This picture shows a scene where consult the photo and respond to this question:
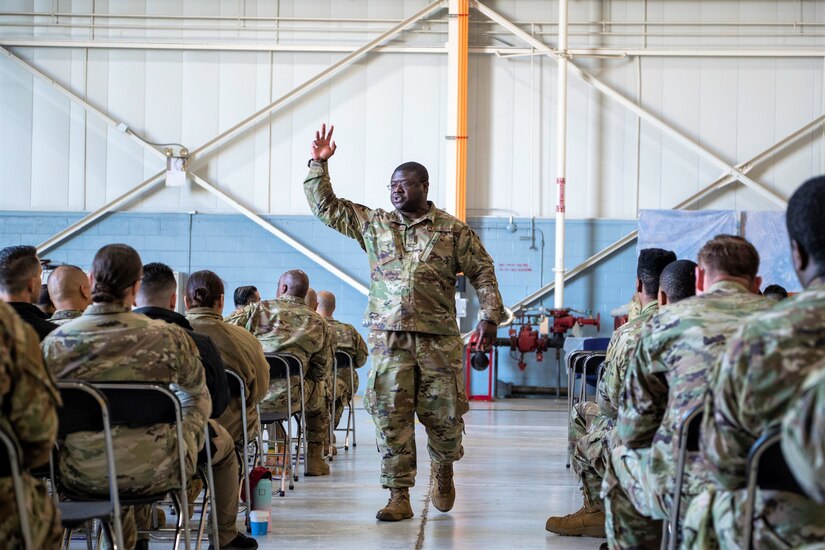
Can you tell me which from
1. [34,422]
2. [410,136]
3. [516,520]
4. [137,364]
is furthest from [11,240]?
[34,422]

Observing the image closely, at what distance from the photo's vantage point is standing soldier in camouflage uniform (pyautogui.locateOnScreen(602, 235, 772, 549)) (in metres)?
2.48

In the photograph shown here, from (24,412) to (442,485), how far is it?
2.93m

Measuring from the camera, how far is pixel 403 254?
15.5 feet

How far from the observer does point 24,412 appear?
2.05m

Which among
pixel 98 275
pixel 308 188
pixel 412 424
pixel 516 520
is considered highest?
pixel 308 188

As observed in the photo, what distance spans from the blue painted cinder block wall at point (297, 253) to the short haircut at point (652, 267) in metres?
6.98

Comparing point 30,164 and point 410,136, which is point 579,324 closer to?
point 410,136

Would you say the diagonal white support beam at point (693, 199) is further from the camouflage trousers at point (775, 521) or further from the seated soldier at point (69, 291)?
the camouflage trousers at point (775, 521)

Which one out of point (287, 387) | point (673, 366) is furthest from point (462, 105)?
point (673, 366)

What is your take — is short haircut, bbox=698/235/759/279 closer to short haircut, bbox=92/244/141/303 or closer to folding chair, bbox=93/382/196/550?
folding chair, bbox=93/382/196/550

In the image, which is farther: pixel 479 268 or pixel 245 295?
pixel 245 295

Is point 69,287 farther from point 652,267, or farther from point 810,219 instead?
point 810,219

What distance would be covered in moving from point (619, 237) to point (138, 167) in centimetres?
559

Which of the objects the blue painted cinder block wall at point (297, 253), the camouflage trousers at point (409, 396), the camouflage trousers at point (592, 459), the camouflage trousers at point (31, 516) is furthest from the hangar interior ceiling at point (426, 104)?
the camouflage trousers at point (31, 516)
